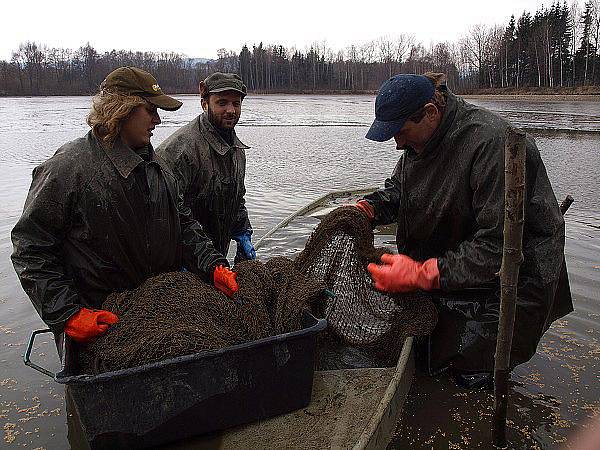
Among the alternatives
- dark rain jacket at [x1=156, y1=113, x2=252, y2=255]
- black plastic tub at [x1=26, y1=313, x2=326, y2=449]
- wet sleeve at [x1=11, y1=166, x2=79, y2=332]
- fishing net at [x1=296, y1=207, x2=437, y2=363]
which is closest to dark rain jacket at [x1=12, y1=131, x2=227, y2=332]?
wet sleeve at [x1=11, y1=166, x2=79, y2=332]

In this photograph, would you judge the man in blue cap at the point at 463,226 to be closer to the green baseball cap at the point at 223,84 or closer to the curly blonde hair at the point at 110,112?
the curly blonde hair at the point at 110,112

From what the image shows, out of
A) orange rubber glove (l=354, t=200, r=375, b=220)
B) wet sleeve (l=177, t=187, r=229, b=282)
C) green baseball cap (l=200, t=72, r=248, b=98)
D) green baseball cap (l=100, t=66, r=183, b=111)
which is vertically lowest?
wet sleeve (l=177, t=187, r=229, b=282)

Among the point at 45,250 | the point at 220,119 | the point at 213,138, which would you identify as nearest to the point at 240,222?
the point at 213,138

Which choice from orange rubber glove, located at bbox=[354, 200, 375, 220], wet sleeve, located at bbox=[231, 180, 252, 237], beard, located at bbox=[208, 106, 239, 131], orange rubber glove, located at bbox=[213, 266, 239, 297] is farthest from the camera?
wet sleeve, located at bbox=[231, 180, 252, 237]

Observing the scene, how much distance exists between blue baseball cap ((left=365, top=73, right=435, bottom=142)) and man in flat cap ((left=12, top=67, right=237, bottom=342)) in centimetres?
128

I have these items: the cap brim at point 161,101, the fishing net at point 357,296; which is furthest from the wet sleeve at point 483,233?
the cap brim at point 161,101

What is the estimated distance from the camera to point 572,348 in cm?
446

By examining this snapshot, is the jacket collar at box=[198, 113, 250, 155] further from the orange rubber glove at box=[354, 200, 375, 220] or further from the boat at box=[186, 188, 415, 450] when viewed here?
the boat at box=[186, 188, 415, 450]

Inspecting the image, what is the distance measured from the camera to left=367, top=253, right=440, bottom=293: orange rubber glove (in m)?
3.34

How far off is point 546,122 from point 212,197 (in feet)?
76.8

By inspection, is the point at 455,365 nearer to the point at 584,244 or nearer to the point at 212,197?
the point at 212,197

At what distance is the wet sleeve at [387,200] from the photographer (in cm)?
430

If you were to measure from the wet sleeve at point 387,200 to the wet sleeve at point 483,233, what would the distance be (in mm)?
1022

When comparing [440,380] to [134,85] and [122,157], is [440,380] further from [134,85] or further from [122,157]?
[134,85]
